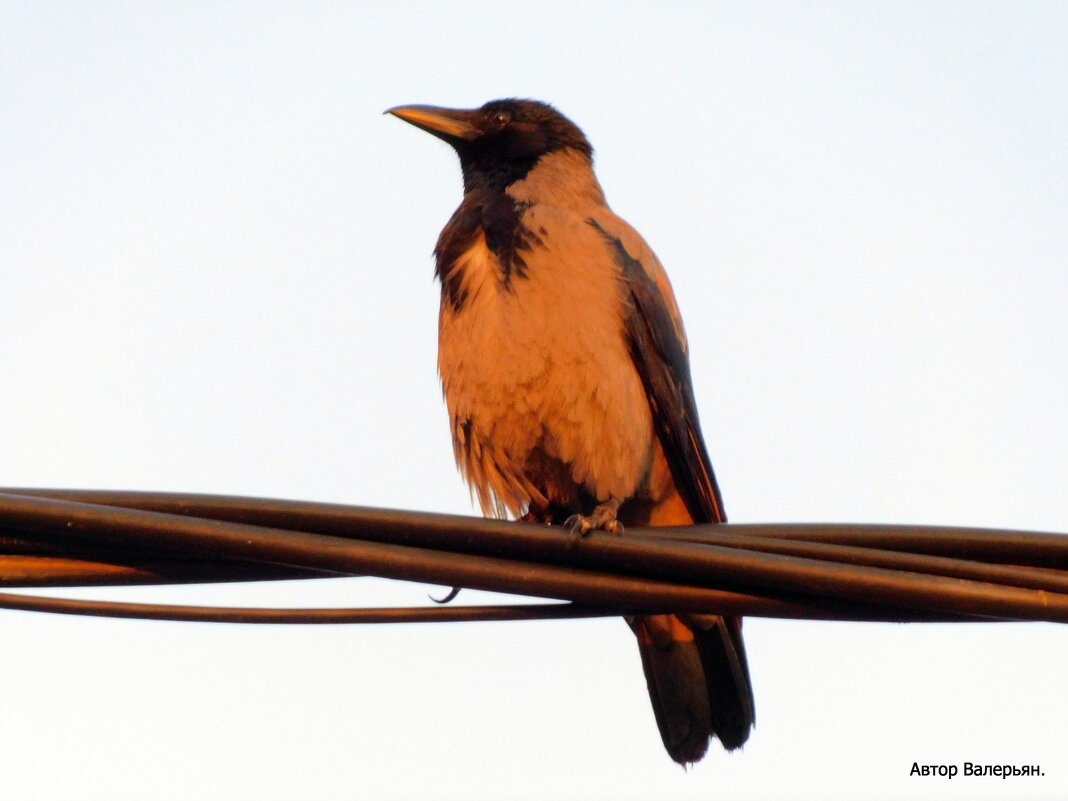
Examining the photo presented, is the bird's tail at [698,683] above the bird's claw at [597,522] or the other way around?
the other way around

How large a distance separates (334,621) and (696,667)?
2.20 metres

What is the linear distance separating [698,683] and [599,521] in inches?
38.9

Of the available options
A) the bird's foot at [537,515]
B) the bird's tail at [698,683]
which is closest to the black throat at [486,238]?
the bird's foot at [537,515]

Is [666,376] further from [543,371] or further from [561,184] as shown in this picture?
[561,184]

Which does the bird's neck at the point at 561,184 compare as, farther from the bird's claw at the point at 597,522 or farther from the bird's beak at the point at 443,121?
the bird's claw at the point at 597,522

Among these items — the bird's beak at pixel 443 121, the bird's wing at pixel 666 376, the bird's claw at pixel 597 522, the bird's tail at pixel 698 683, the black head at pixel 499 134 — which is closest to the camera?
the bird's claw at pixel 597 522

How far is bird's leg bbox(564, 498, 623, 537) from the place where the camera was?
3123 millimetres

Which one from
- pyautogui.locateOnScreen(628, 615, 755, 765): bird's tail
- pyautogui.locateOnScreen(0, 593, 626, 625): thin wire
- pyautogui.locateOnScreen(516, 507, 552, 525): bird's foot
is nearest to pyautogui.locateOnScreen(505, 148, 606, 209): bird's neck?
pyautogui.locateOnScreen(516, 507, 552, 525): bird's foot

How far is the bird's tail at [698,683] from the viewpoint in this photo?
4.93 m

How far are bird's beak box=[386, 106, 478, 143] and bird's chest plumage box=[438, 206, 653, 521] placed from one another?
1.23 metres

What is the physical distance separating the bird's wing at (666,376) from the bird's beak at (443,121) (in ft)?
3.94

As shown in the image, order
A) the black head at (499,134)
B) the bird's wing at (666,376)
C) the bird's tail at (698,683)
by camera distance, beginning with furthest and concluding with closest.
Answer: the black head at (499,134) → the bird's wing at (666,376) → the bird's tail at (698,683)

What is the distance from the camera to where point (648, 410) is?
5.25 m

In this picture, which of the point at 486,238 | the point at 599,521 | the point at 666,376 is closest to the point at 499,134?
the point at 486,238
